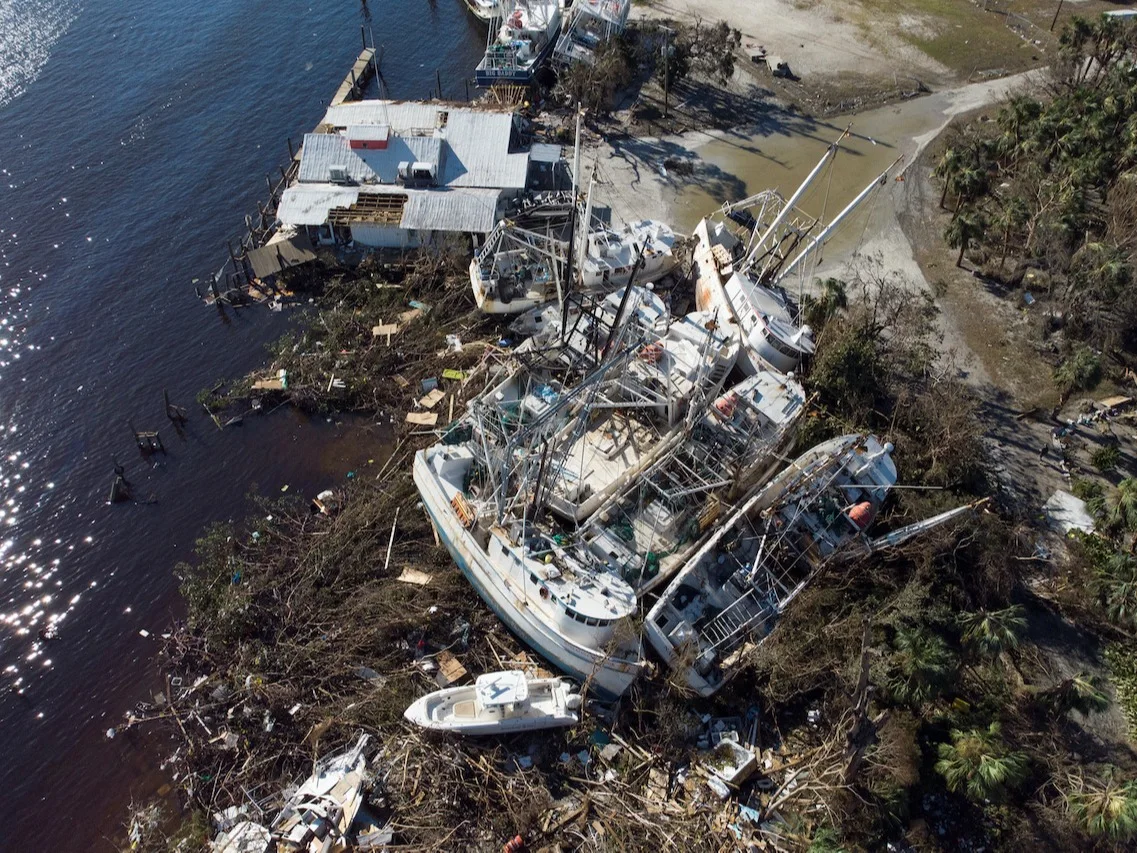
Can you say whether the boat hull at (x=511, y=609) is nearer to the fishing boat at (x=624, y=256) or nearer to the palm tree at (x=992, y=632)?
the palm tree at (x=992, y=632)

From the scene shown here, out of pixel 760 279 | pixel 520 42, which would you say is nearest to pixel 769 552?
pixel 760 279

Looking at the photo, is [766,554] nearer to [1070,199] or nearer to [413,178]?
[1070,199]

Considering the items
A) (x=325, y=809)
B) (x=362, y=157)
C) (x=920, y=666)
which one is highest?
(x=362, y=157)

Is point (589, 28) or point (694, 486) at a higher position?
point (589, 28)

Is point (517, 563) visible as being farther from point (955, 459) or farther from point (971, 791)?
point (955, 459)

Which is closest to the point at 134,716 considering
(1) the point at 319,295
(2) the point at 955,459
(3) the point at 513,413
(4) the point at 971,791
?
(3) the point at 513,413

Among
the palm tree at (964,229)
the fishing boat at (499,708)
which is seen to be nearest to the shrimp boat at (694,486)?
the fishing boat at (499,708)
